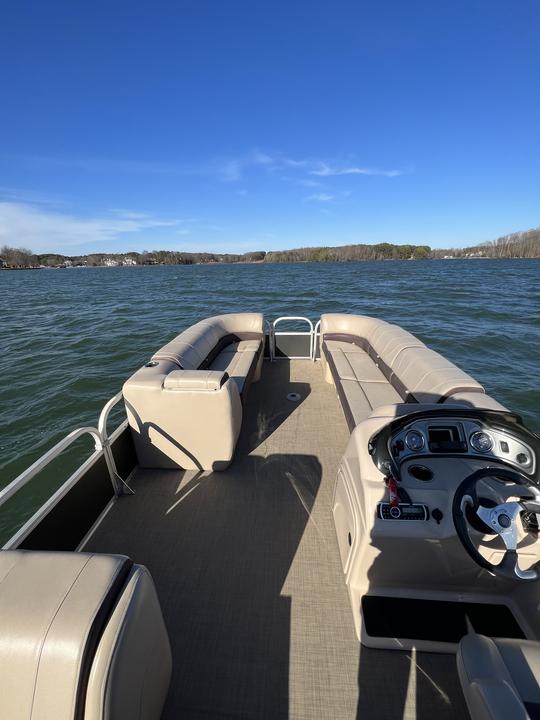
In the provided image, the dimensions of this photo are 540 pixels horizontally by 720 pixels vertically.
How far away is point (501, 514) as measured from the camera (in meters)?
1.41

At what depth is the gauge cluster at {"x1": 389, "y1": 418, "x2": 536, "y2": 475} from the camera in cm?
165

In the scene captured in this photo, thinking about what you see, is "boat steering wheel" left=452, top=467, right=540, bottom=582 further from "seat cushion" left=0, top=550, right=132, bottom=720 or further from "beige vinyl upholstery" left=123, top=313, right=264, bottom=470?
"beige vinyl upholstery" left=123, top=313, right=264, bottom=470

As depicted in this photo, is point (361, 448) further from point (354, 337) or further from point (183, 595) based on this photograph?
point (354, 337)

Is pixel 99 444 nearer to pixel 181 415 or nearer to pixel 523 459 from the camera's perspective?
pixel 181 415

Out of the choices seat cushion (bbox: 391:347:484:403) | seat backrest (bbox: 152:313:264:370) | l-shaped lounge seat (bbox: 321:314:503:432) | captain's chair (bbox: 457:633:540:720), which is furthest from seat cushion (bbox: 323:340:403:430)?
captain's chair (bbox: 457:633:540:720)

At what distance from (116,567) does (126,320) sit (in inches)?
539

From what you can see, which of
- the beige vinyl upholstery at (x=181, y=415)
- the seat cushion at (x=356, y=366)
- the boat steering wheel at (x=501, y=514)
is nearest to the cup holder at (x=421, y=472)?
the boat steering wheel at (x=501, y=514)

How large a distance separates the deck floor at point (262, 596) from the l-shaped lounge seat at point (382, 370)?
66 centimetres

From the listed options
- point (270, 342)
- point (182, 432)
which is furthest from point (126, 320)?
point (182, 432)

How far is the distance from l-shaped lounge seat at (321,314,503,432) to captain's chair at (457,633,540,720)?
5.18 feet

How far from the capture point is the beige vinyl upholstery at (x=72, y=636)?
83cm

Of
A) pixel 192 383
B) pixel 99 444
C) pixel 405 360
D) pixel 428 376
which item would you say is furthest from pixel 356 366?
pixel 99 444

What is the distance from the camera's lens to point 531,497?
1489mm

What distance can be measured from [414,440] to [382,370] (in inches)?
96.4
